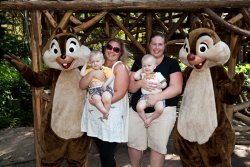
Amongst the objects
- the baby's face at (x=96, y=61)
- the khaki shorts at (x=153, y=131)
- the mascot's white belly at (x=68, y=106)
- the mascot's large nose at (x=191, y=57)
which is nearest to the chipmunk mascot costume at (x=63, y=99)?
the mascot's white belly at (x=68, y=106)

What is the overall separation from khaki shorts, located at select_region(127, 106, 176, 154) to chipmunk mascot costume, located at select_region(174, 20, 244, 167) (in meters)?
0.14

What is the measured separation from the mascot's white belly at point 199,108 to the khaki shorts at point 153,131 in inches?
6.3

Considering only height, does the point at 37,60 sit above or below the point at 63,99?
above

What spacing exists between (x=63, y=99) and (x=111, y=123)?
643mm

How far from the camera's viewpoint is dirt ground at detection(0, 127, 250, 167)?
5.15m

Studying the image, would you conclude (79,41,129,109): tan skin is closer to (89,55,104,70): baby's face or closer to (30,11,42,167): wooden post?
(89,55,104,70): baby's face

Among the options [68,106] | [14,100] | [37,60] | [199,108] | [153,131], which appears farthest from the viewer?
[14,100]

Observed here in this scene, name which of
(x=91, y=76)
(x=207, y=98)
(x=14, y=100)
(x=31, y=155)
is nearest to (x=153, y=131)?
(x=207, y=98)

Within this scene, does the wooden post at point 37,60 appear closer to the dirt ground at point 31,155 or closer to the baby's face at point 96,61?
the baby's face at point 96,61

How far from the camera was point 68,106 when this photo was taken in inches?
146

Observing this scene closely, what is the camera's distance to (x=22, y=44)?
43.1ft

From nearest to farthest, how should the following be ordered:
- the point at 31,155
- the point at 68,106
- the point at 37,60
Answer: the point at 68,106, the point at 37,60, the point at 31,155

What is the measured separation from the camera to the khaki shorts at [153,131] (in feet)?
11.5

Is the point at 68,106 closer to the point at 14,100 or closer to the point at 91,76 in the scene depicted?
the point at 91,76
